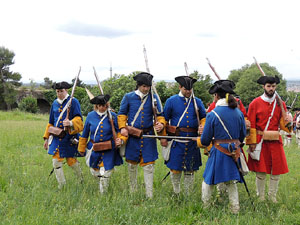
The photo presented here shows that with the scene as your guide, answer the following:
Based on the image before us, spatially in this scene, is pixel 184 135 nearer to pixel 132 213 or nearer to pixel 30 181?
pixel 132 213

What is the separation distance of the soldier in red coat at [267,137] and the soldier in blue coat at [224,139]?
105 cm

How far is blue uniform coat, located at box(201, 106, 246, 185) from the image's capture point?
4449 millimetres

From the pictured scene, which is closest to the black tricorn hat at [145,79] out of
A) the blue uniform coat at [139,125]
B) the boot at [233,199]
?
the blue uniform coat at [139,125]

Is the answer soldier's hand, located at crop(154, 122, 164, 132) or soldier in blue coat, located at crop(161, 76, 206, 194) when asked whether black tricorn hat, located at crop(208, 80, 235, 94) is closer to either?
soldier in blue coat, located at crop(161, 76, 206, 194)

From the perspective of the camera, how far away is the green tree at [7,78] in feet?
151

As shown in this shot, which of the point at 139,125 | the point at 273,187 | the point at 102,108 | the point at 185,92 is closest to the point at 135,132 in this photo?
the point at 139,125

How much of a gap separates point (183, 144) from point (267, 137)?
1.50 metres

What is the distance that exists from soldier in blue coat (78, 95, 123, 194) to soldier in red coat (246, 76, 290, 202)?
8.02 feet

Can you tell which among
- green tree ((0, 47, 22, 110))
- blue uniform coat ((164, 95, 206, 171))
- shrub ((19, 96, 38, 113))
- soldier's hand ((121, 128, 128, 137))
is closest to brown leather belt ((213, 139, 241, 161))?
blue uniform coat ((164, 95, 206, 171))

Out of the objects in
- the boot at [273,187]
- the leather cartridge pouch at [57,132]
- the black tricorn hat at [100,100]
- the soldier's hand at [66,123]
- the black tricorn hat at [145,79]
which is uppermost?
the black tricorn hat at [145,79]

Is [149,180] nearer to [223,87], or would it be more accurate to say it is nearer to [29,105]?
[223,87]

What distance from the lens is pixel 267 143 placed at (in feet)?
18.1

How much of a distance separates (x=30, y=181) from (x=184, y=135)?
301cm

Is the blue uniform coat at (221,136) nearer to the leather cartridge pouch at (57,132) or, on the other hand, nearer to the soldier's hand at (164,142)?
the soldier's hand at (164,142)
